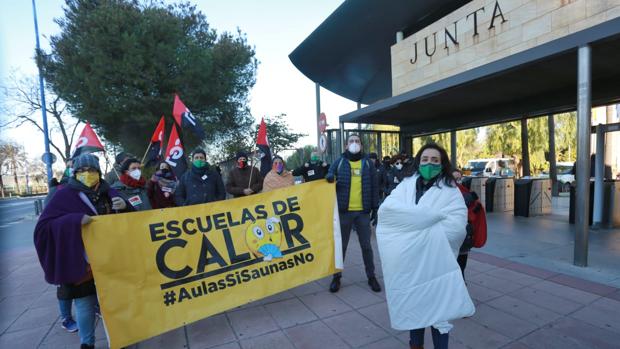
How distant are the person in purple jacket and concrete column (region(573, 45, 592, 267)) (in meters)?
5.72

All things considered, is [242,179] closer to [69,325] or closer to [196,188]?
[196,188]

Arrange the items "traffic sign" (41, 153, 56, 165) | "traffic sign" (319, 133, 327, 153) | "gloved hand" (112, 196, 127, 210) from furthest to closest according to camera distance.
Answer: "traffic sign" (41, 153, 56, 165) → "traffic sign" (319, 133, 327, 153) → "gloved hand" (112, 196, 127, 210)

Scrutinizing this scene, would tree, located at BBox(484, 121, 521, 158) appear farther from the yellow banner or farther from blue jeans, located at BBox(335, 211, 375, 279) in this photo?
the yellow banner

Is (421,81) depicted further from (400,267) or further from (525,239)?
(400,267)

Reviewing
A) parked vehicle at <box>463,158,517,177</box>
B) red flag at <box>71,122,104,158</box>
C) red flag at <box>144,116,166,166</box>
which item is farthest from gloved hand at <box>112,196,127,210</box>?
parked vehicle at <box>463,158,517,177</box>

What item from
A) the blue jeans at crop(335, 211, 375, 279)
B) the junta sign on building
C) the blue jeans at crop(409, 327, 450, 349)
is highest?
the junta sign on building

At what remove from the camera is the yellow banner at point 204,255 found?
8.82 feet

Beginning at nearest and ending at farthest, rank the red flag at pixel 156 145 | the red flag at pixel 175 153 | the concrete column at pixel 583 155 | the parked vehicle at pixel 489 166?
the concrete column at pixel 583 155
the red flag at pixel 175 153
the red flag at pixel 156 145
the parked vehicle at pixel 489 166

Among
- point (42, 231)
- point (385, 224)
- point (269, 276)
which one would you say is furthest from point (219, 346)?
point (385, 224)

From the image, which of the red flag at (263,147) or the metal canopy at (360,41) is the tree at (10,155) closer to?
the red flag at (263,147)

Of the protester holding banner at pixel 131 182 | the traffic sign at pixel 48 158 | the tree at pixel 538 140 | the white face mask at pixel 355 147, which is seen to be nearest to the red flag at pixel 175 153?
the protester holding banner at pixel 131 182

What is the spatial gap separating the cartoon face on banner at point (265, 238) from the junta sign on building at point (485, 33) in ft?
21.4

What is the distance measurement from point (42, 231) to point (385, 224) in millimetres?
2652

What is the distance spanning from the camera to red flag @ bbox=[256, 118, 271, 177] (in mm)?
5793
